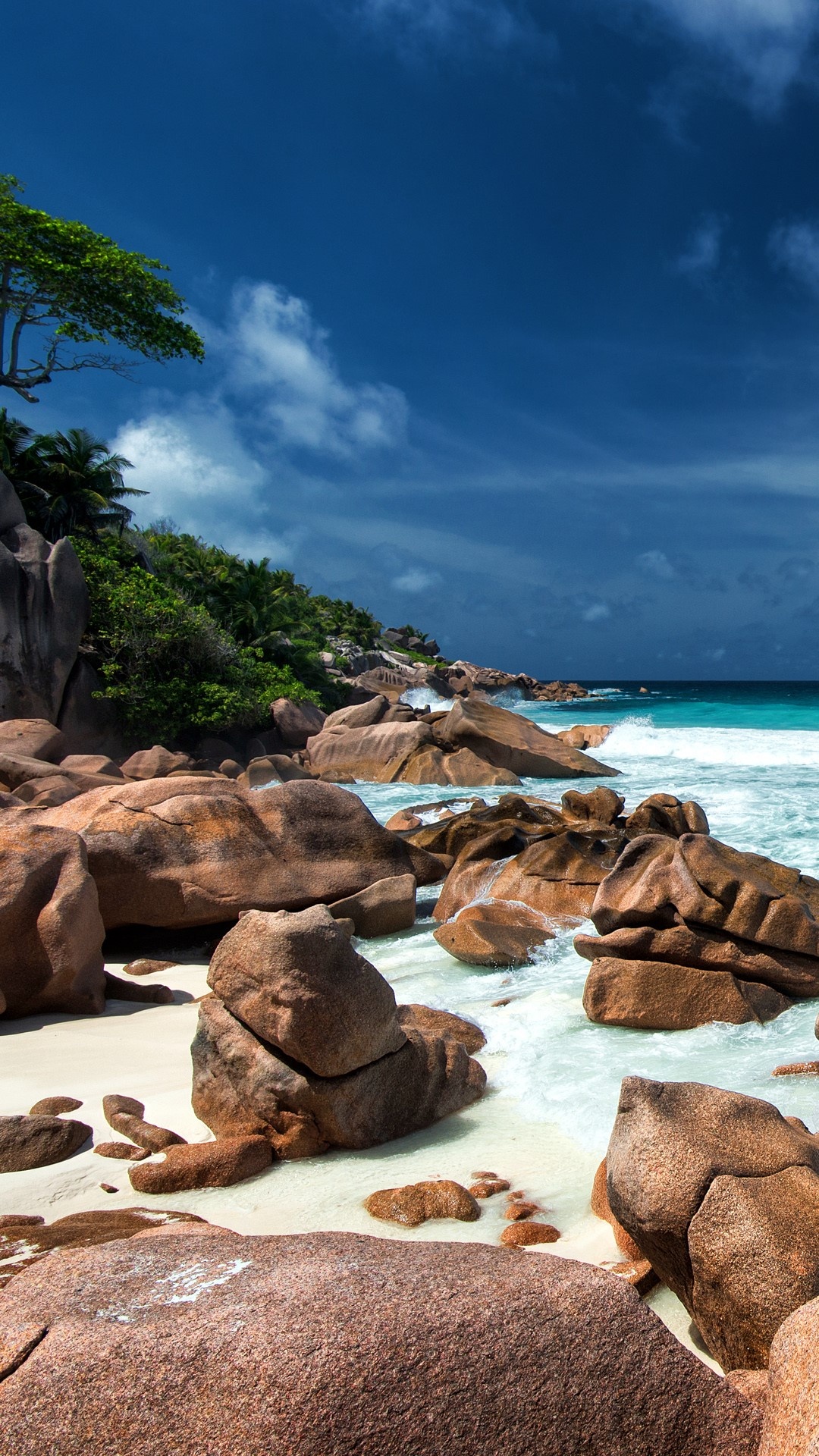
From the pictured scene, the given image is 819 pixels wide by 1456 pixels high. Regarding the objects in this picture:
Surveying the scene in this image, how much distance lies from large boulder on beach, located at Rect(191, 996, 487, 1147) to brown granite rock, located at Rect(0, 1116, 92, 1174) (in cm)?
70

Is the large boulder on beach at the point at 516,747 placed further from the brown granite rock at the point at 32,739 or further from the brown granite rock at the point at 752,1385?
the brown granite rock at the point at 752,1385

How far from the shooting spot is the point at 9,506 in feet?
84.1

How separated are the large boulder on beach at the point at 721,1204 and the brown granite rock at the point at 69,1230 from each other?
1820 mm

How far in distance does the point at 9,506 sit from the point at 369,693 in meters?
19.9

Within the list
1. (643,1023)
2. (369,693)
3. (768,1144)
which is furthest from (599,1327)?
(369,693)

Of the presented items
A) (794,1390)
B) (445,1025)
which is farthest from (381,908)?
(794,1390)

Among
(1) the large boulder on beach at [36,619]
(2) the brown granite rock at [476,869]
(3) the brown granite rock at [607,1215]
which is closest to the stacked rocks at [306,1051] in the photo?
(3) the brown granite rock at [607,1215]

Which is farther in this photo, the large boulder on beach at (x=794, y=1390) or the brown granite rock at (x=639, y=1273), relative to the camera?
the brown granite rock at (x=639, y=1273)

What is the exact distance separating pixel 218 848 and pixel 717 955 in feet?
16.1

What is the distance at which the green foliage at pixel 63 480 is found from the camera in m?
29.4

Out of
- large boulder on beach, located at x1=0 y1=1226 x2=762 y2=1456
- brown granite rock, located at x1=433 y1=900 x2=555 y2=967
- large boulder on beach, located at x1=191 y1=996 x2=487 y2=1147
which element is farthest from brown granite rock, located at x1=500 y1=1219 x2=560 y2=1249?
brown granite rock, located at x1=433 y1=900 x2=555 y2=967

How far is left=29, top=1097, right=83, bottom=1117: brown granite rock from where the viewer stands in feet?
16.6

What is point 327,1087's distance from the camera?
4730 millimetres

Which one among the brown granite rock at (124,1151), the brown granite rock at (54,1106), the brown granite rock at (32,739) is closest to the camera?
the brown granite rock at (124,1151)
